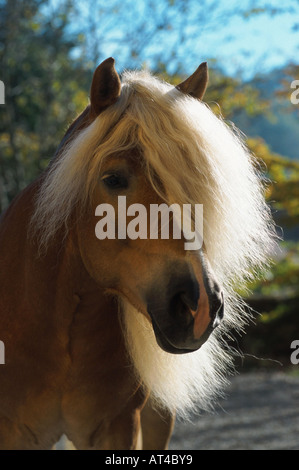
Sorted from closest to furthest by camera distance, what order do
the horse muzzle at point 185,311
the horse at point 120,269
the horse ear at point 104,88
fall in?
the horse muzzle at point 185,311 → the horse at point 120,269 → the horse ear at point 104,88

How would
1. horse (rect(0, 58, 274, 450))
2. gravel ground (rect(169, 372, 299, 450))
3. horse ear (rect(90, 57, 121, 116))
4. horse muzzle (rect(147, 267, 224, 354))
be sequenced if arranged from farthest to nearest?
gravel ground (rect(169, 372, 299, 450)), horse ear (rect(90, 57, 121, 116)), horse (rect(0, 58, 274, 450)), horse muzzle (rect(147, 267, 224, 354))

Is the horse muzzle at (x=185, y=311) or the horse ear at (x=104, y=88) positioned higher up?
the horse ear at (x=104, y=88)

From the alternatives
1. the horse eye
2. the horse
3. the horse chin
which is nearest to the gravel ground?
the horse

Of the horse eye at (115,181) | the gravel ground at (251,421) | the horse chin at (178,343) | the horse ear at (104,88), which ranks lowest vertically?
the gravel ground at (251,421)

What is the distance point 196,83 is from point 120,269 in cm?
77

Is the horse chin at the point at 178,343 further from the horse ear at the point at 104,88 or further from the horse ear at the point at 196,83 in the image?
the horse ear at the point at 196,83

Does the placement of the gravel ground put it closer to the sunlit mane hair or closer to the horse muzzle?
the sunlit mane hair

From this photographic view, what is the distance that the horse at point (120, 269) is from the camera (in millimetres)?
1723

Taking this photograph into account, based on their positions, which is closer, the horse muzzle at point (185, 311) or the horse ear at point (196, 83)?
the horse muzzle at point (185, 311)

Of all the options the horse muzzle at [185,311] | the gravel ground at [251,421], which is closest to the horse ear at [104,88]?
the horse muzzle at [185,311]

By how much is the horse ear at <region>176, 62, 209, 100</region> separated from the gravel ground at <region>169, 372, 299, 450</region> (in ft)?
9.03

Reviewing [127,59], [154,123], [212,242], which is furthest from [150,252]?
[127,59]

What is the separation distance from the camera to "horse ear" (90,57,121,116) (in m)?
1.88

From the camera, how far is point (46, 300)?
6.80 ft
